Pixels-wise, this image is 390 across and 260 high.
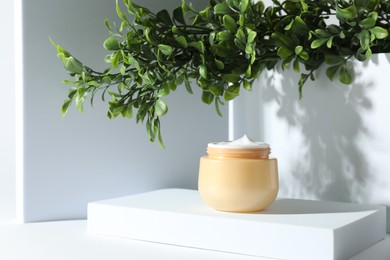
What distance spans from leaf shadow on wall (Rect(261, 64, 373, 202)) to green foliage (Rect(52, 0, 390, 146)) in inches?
1.6

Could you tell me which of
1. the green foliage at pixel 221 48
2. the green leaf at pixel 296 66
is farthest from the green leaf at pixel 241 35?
the green leaf at pixel 296 66

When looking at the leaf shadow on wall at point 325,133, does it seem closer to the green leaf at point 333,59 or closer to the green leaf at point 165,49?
the green leaf at point 333,59

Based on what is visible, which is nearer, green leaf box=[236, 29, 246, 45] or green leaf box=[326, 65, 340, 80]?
green leaf box=[236, 29, 246, 45]

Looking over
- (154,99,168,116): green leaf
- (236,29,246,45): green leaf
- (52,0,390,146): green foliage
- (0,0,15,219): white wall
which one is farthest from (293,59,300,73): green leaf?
(0,0,15,219): white wall

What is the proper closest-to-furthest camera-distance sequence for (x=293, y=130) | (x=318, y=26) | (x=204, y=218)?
(x=204, y=218), (x=318, y=26), (x=293, y=130)

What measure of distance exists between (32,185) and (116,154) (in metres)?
0.16

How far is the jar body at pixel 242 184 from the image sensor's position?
2.84 feet

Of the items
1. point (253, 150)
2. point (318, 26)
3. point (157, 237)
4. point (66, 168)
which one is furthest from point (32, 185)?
point (318, 26)

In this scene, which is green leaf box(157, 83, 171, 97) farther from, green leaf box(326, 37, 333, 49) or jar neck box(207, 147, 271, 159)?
green leaf box(326, 37, 333, 49)

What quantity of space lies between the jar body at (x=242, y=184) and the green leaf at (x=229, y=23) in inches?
7.2

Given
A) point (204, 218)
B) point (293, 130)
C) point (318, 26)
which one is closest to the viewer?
point (204, 218)

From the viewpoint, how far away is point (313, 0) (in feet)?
3.16

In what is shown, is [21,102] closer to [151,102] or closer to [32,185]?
[32,185]

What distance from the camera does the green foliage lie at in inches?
34.7
